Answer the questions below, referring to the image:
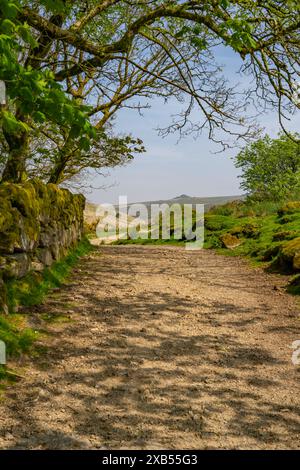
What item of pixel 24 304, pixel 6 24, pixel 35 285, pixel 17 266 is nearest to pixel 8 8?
pixel 6 24

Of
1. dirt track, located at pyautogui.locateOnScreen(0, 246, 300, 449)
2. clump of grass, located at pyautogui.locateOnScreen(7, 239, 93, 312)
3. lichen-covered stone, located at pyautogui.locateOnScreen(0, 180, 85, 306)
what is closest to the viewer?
dirt track, located at pyautogui.locateOnScreen(0, 246, 300, 449)

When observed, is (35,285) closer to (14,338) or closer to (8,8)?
(14,338)

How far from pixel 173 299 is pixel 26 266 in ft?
11.2

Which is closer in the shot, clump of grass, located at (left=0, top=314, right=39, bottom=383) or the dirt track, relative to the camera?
the dirt track

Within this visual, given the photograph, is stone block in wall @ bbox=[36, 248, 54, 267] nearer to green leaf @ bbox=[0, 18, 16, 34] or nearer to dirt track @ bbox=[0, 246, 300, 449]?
dirt track @ bbox=[0, 246, 300, 449]

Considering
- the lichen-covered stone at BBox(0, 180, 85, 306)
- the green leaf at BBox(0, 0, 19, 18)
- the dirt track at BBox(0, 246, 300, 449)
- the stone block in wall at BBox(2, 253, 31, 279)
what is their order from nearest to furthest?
1. the green leaf at BBox(0, 0, 19, 18)
2. the dirt track at BBox(0, 246, 300, 449)
3. the stone block in wall at BBox(2, 253, 31, 279)
4. the lichen-covered stone at BBox(0, 180, 85, 306)

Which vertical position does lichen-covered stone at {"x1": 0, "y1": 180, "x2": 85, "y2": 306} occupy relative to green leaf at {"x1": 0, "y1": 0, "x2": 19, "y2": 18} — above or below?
below

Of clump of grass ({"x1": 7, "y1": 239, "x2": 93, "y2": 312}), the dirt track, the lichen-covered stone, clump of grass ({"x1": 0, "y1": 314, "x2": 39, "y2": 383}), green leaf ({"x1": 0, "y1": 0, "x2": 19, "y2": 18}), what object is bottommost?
the dirt track

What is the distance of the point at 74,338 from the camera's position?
7.18 metres

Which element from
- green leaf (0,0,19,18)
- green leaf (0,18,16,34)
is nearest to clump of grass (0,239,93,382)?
green leaf (0,18,16,34)

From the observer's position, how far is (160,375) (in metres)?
5.89

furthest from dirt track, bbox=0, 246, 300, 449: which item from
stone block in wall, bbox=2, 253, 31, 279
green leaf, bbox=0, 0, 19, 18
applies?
green leaf, bbox=0, 0, 19, 18

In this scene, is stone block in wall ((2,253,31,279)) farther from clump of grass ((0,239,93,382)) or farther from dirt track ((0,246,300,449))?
dirt track ((0,246,300,449))

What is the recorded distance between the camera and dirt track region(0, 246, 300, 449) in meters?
4.42
